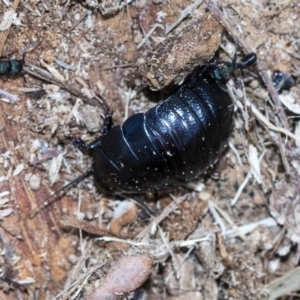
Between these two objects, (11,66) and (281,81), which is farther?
(281,81)

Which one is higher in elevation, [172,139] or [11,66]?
[11,66]

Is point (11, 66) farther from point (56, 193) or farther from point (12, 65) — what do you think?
point (56, 193)

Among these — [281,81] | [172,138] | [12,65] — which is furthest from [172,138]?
[12,65]

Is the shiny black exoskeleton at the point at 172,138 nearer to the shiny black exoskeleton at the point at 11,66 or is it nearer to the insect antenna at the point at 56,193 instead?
the insect antenna at the point at 56,193

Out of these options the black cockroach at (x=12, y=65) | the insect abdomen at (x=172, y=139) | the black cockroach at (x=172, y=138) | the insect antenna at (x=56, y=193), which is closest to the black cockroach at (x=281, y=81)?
the black cockroach at (x=172, y=138)

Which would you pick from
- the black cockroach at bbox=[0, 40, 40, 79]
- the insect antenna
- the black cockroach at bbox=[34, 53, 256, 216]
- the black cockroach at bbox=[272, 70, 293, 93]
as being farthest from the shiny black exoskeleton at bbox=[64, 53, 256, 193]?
the black cockroach at bbox=[0, 40, 40, 79]

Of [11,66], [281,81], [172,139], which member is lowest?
[281,81]

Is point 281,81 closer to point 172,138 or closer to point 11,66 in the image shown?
point 172,138
